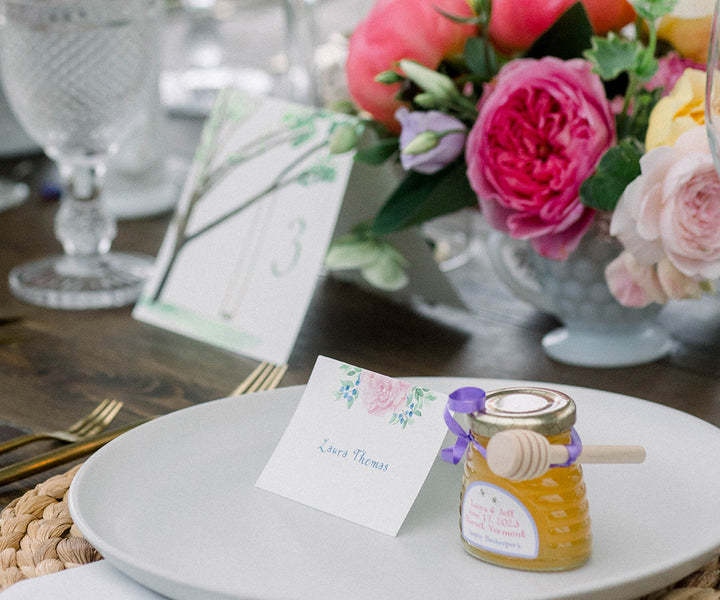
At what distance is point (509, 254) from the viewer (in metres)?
0.75

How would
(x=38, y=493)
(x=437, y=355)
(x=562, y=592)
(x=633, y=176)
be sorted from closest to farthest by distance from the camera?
(x=562, y=592) → (x=38, y=493) → (x=633, y=176) → (x=437, y=355)

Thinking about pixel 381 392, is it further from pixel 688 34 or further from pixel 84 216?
pixel 84 216

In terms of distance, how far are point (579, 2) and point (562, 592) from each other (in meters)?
0.41

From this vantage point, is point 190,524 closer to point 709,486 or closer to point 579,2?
point 709,486

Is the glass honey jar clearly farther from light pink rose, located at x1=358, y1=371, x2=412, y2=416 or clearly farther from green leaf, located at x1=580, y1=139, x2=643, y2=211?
green leaf, located at x1=580, y1=139, x2=643, y2=211

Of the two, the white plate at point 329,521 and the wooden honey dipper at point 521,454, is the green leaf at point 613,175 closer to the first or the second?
the white plate at point 329,521

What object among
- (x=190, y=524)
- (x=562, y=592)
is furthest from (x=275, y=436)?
(x=562, y=592)

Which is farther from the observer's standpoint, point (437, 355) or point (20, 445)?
point (437, 355)

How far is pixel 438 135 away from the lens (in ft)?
2.11

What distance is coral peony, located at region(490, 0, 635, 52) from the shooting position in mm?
633

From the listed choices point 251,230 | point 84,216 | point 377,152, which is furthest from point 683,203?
point 84,216

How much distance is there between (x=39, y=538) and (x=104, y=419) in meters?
0.18

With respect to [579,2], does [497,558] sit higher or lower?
lower

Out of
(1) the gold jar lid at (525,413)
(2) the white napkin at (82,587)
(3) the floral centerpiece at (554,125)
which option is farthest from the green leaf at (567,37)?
(2) the white napkin at (82,587)
